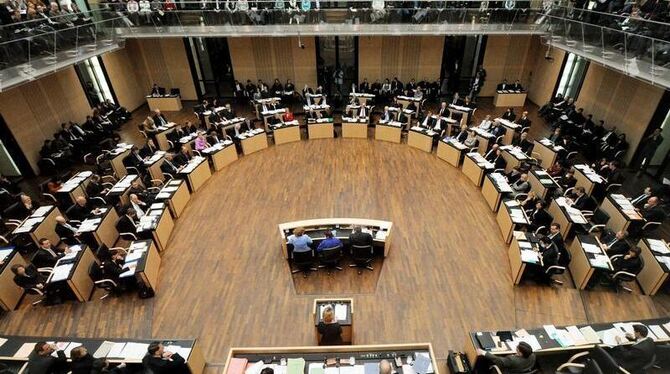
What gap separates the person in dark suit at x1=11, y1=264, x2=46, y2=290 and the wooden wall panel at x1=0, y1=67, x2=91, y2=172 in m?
6.28

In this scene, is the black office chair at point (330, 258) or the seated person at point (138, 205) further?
the seated person at point (138, 205)

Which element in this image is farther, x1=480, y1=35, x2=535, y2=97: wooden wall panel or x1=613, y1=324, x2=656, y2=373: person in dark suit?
x1=480, y1=35, x2=535, y2=97: wooden wall panel

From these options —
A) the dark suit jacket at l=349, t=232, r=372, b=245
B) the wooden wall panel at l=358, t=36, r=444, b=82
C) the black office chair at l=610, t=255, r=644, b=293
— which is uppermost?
the wooden wall panel at l=358, t=36, r=444, b=82

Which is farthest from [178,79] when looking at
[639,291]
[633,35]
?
[639,291]

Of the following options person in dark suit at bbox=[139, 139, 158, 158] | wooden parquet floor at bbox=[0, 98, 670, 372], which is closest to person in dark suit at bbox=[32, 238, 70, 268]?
wooden parquet floor at bbox=[0, 98, 670, 372]

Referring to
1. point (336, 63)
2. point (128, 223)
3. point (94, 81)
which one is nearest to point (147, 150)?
point (128, 223)

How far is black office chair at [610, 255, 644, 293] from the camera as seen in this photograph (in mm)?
7071

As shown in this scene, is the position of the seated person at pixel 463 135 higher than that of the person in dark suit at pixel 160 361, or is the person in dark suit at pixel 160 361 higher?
the person in dark suit at pixel 160 361

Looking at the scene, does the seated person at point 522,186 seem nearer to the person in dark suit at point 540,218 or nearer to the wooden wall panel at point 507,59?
the person in dark suit at point 540,218

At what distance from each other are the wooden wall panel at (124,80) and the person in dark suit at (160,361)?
46.2 ft

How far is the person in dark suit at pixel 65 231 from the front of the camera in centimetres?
822

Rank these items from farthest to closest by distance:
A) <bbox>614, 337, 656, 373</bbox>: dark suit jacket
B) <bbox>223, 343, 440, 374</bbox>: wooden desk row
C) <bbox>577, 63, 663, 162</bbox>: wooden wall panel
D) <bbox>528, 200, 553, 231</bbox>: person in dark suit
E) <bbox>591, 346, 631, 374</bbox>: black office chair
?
<bbox>577, 63, 663, 162</bbox>: wooden wall panel
<bbox>528, 200, 553, 231</bbox>: person in dark suit
<bbox>223, 343, 440, 374</bbox>: wooden desk row
<bbox>614, 337, 656, 373</bbox>: dark suit jacket
<bbox>591, 346, 631, 374</bbox>: black office chair

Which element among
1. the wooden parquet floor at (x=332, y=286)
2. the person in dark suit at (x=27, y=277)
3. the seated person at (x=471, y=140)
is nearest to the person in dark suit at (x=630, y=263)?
the wooden parquet floor at (x=332, y=286)

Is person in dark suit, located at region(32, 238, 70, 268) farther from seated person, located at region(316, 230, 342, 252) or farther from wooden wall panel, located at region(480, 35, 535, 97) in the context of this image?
wooden wall panel, located at region(480, 35, 535, 97)
